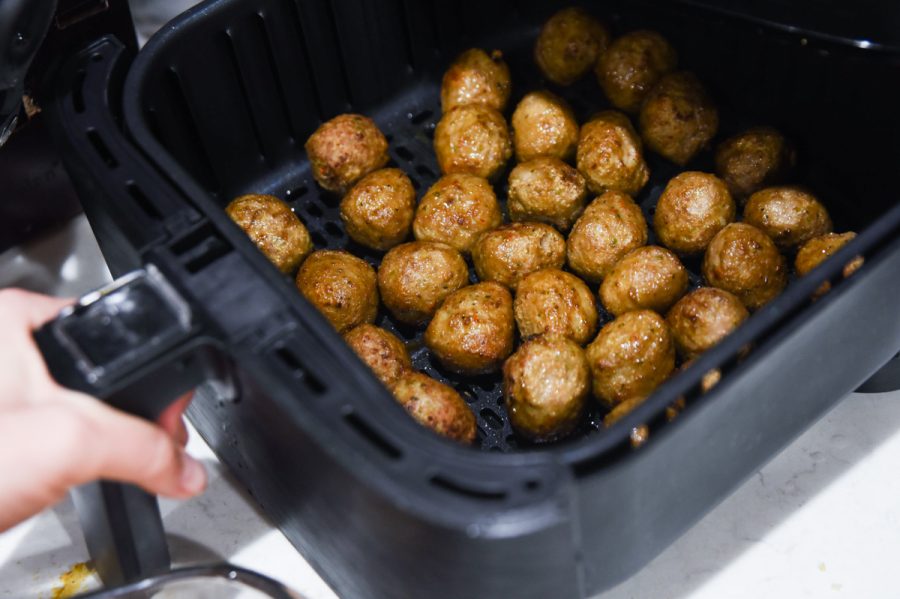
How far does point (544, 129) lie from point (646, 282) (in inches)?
12.7

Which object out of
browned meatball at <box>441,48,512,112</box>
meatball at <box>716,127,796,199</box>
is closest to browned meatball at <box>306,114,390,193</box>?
browned meatball at <box>441,48,512,112</box>

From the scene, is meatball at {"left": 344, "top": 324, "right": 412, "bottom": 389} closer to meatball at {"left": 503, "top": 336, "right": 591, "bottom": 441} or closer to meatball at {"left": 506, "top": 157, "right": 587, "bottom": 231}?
meatball at {"left": 503, "top": 336, "right": 591, "bottom": 441}

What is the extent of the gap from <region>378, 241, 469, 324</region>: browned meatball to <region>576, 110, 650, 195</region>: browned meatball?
0.24m

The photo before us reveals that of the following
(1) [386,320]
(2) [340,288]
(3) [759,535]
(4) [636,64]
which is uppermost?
(4) [636,64]

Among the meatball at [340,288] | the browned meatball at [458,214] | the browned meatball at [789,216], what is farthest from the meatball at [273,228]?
the browned meatball at [789,216]

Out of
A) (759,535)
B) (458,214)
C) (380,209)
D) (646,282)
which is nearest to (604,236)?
(646,282)

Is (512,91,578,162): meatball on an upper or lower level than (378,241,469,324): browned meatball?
upper

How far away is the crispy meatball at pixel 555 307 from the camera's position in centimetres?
124

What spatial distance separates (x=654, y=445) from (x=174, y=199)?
23.1 inches

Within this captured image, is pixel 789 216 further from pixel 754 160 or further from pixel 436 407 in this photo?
pixel 436 407

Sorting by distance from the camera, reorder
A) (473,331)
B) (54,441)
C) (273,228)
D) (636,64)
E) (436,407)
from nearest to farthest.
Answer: (54,441), (436,407), (473,331), (273,228), (636,64)

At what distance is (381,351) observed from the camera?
1236mm

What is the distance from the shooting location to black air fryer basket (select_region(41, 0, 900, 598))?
87cm

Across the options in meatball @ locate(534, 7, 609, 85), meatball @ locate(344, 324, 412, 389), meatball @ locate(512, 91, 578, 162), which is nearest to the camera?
meatball @ locate(344, 324, 412, 389)
